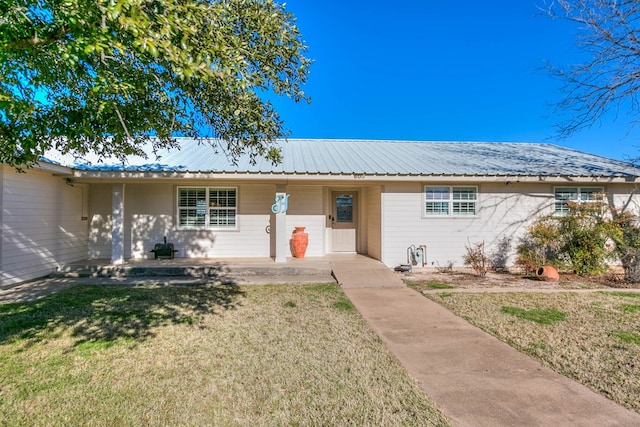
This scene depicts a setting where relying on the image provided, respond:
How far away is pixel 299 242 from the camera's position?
9992 millimetres

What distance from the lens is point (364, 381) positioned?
328 centimetres

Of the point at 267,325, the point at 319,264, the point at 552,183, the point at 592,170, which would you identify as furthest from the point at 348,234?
the point at 592,170

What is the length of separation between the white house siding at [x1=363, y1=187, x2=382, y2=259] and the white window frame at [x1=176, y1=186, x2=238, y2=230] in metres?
4.33

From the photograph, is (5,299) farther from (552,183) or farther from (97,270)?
(552,183)

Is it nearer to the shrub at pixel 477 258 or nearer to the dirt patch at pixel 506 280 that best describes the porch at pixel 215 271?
the dirt patch at pixel 506 280

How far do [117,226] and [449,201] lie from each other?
9.43 m

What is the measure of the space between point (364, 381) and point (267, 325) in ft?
6.80

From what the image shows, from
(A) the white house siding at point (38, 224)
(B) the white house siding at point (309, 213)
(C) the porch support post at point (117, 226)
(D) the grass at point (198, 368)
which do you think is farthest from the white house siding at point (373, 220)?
(A) the white house siding at point (38, 224)

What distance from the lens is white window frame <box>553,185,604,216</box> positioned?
10055mm

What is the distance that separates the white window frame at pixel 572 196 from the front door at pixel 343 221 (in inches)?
241

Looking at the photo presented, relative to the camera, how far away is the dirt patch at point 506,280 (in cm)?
789

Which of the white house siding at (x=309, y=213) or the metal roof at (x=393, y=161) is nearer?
the metal roof at (x=393, y=161)

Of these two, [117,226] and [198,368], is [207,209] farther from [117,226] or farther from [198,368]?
[198,368]

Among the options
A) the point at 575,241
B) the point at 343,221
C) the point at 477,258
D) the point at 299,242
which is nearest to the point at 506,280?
the point at 477,258
